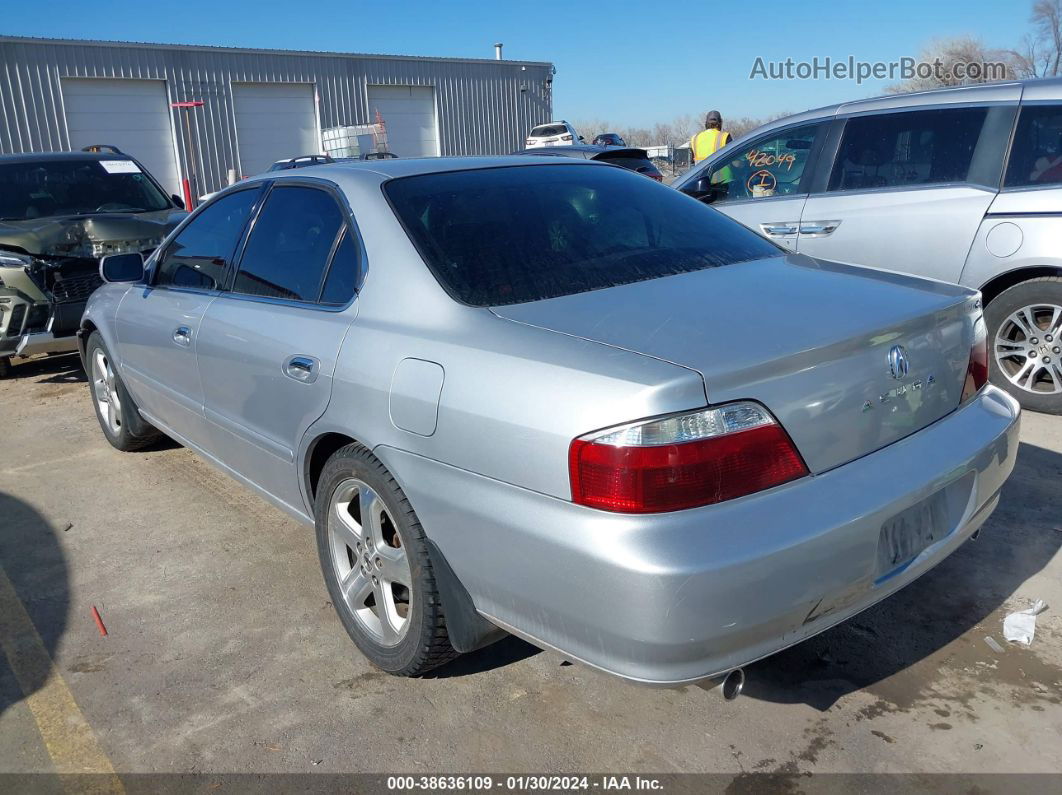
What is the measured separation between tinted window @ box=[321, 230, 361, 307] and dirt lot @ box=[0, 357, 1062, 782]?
1.20 m

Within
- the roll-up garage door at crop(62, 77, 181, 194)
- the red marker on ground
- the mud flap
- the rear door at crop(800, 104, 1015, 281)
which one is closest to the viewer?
the mud flap

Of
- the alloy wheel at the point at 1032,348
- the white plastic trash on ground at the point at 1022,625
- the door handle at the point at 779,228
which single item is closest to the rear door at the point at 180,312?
the white plastic trash on ground at the point at 1022,625

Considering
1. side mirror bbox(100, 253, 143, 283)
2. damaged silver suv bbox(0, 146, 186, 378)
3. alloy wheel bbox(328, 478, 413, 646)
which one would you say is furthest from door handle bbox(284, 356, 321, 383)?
damaged silver suv bbox(0, 146, 186, 378)

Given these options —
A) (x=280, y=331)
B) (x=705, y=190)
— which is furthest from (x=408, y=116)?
(x=280, y=331)

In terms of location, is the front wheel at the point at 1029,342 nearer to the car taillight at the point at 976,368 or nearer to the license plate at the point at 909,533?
the car taillight at the point at 976,368

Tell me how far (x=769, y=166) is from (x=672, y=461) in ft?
14.6

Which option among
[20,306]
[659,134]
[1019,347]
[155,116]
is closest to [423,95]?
[155,116]

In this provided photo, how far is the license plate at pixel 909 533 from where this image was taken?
2205mm

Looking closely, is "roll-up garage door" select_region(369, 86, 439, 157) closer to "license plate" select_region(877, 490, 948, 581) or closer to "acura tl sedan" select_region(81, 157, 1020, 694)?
"acura tl sedan" select_region(81, 157, 1020, 694)

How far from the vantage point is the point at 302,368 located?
2.88 m

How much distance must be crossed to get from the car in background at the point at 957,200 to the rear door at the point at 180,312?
3457mm

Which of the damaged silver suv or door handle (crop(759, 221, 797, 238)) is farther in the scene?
the damaged silver suv

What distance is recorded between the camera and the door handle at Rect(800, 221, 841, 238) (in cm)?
539

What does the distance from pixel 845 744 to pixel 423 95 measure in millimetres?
27843
